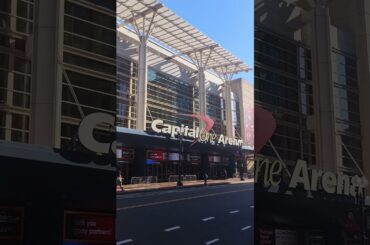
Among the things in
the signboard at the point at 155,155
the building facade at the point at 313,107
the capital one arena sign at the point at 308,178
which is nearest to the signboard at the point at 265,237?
the building facade at the point at 313,107

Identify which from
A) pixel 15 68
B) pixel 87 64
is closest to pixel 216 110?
pixel 87 64

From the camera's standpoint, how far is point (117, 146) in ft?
12.0

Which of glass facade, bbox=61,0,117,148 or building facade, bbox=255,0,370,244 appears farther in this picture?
building facade, bbox=255,0,370,244

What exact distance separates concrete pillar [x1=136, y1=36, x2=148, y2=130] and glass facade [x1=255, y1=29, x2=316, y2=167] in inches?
58.5

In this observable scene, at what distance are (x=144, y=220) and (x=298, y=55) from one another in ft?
8.80

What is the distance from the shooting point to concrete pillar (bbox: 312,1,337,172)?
530 cm

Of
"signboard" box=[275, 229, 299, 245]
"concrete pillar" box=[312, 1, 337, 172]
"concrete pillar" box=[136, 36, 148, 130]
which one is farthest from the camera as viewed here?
"concrete pillar" box=[312, 1, 337, 172]

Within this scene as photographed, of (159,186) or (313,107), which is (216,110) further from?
(313,107)

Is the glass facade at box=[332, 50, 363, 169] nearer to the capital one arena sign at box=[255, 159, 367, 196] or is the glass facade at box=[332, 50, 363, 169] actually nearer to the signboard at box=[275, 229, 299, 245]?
the capital one arena sign at box=[255, 159, 367, 196]

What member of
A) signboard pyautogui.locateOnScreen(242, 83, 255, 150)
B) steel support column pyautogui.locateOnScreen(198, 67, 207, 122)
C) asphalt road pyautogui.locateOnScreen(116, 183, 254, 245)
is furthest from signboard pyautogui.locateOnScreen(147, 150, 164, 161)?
signboard pyautogui.locateOnScreen(242, 83, 255, 150)

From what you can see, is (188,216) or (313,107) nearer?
(188,216)

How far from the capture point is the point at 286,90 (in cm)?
520

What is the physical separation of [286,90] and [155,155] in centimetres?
204

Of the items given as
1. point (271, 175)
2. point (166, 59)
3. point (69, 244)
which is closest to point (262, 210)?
point (271, 175)
